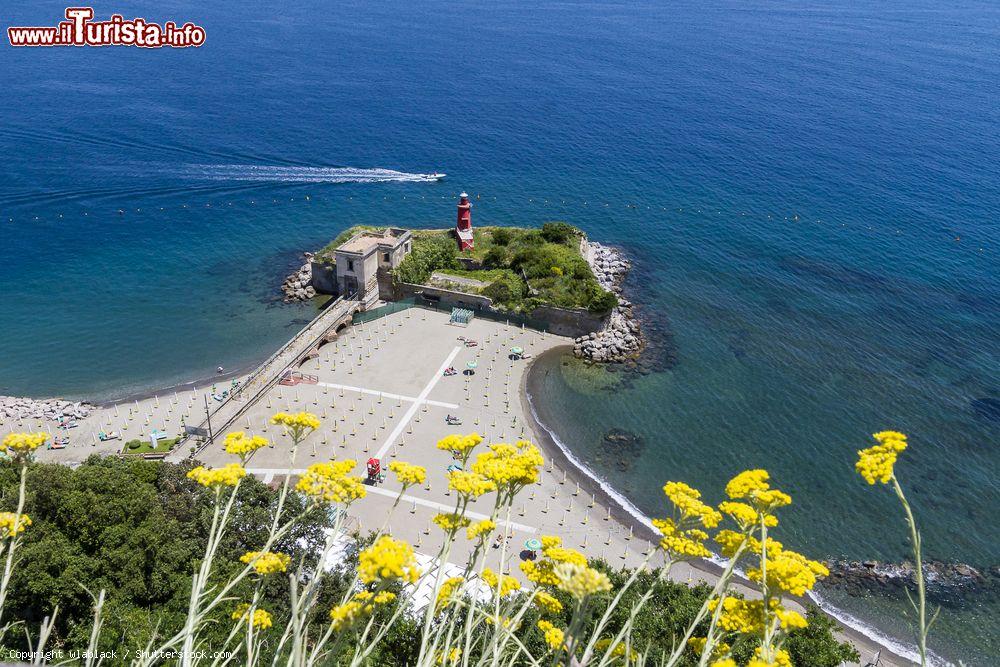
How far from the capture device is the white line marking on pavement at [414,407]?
41.0 metres

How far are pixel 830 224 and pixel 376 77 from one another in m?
105

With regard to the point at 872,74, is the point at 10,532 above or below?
below

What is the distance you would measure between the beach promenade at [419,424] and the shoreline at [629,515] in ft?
0.39

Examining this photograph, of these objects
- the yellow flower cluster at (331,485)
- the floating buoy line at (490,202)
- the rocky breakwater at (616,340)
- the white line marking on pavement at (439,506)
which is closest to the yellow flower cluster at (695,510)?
the yellow flower cluster at (331,485)

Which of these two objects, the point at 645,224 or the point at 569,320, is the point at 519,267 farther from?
the point at 645,224

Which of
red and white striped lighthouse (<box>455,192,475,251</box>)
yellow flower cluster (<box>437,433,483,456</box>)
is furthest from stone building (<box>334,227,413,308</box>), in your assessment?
yellow flower cluster (<box>437,433,483,456</box>)

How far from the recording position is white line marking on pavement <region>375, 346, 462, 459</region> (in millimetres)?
41031

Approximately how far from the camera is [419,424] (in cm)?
4316

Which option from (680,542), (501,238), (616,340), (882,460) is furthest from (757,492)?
(501,238)

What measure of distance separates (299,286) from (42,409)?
2416 cm

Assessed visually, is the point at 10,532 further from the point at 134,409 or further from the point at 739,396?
the point at 739,396

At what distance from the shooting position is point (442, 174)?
304ft

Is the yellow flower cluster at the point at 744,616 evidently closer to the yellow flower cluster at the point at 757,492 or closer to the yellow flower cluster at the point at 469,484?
the yellow flower cluster at the point at 757,492

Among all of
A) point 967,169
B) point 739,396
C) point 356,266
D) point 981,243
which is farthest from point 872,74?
point 356,266
